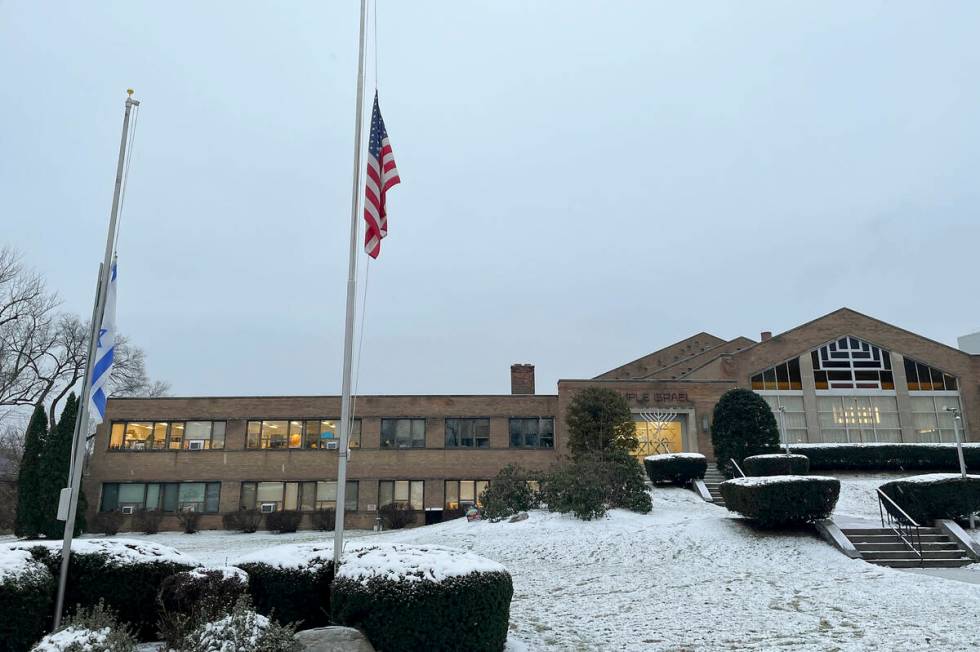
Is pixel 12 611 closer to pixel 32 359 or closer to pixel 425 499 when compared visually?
pixel 425 499

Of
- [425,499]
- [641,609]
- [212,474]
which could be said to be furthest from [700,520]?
[212,474]

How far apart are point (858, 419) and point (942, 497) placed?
2071 cm

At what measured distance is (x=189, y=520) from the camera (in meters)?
32.3

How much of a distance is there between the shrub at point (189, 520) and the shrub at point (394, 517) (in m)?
9.10

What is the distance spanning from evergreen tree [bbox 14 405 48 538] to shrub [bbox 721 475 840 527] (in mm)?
27462

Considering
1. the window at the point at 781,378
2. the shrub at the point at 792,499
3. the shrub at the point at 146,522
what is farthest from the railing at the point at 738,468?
the shrub at the point at 146,522

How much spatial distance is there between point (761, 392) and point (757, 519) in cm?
2037

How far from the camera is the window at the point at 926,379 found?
35062 mm

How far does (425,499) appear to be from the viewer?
34062mm

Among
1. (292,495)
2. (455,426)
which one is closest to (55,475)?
(292,495)

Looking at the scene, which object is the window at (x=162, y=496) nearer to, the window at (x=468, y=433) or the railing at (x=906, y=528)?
the window at (x=468, y=433)

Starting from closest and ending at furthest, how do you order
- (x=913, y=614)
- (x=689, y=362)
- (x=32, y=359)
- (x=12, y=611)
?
1. (x=12, y=611)
2. (x=913, y=614)
3. (x=32, y=359)
4. (x=689, y=362)

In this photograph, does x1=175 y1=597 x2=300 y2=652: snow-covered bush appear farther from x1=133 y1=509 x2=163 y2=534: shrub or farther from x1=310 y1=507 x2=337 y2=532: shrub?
x1=133 y1=509 x2=163 y2=534: shrub

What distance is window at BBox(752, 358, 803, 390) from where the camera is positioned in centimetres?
3528
